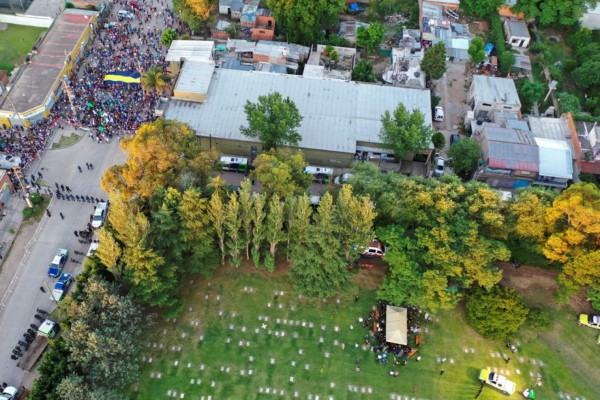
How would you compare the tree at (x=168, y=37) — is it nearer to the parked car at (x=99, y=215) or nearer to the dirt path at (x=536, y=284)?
the parked car at (x=99, y=215)

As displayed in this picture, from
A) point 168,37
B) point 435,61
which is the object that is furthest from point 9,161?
point 435,61

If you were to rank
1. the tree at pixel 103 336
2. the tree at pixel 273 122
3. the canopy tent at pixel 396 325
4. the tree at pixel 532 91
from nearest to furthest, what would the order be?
the tree at pixel 103 336
the canopy tent at pixel 396 325
the tree at pixel 273 122
the tree at pixel 532 91

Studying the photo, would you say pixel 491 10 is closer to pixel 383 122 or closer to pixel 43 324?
pixel 383 122

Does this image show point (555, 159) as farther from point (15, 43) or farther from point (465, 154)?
point (15, 43)

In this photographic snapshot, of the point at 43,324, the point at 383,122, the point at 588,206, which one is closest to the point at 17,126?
the point at 43,324

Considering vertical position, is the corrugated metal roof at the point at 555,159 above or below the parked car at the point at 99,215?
above

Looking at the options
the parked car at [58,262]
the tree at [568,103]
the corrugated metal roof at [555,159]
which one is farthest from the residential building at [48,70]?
the tree at [568,103]

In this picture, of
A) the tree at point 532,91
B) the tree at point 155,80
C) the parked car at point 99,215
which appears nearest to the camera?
the parked car at point 99,215
